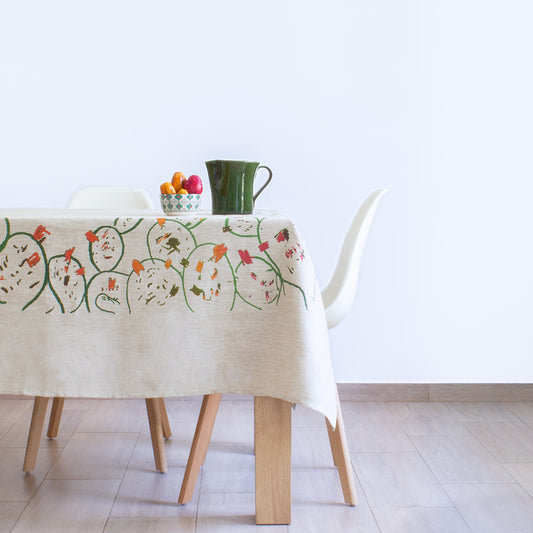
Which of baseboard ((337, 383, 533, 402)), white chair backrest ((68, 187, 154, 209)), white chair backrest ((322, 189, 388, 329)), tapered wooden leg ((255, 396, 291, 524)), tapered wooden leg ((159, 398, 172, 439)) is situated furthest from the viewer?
baseboard ((337, 383, 533, 402))

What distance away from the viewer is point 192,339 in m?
1.31

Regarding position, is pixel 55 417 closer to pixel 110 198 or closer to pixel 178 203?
pixel 110 198

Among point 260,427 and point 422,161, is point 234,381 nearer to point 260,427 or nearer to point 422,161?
point 260,427

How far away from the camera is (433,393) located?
2.42m

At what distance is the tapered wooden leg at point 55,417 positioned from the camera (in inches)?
75.7

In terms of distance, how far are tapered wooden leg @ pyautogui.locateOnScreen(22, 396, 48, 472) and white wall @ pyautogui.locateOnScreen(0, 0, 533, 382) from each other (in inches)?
37.1

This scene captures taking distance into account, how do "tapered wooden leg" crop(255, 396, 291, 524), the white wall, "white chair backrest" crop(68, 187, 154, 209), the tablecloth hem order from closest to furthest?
the tablecloth hem < "tapered wooden leg" crop(255, 396, 291, 524) < "white chair backrest" crop(68, 187, 154, 209) < the white wall

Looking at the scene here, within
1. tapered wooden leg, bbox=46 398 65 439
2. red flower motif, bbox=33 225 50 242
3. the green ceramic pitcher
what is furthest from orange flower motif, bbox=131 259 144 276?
tapered wooden leg, bbox=46 398 65 439

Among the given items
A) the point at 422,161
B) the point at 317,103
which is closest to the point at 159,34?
the point at 317,103

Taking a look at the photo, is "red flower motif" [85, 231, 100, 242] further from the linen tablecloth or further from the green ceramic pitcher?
the green ceramic pitcher

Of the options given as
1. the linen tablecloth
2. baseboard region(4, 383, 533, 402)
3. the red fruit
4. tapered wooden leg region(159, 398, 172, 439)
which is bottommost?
baseboard region(4, 383, 533, 402)

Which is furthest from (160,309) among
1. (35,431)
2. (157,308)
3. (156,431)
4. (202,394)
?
(35,431)

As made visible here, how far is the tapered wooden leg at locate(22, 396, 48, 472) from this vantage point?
168 centimetres

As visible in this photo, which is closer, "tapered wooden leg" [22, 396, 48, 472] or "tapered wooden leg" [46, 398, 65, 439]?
"tapered wooden leg" [22, 396, 48, 472]
